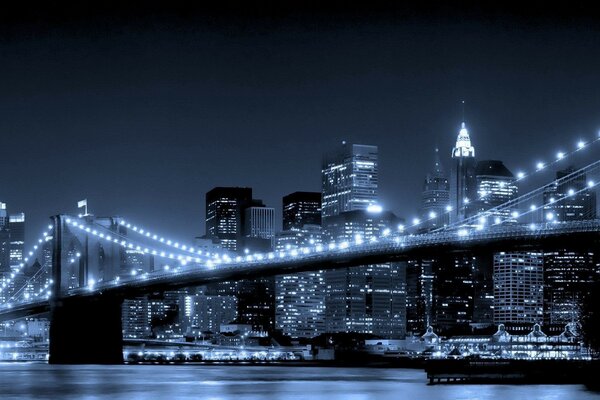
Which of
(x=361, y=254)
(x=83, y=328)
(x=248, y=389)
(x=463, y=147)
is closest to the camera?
(x=248, y=389)

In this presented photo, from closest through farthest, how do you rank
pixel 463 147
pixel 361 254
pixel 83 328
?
pixel 361 254
pixel 83 328
pixel 463 147

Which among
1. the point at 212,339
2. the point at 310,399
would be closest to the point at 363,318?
the point at 212,339

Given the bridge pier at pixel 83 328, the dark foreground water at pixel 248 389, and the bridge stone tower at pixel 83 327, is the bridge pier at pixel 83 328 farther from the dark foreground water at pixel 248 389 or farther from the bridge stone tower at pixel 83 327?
the dark foreground water at pixel 248 389

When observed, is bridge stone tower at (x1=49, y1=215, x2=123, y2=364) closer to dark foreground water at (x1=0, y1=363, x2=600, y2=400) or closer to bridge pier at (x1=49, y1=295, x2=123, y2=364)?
bridge pier at (x1=49, y1=295, x2=123, y2=364)

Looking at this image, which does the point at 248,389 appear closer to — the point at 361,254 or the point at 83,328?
the point at 361,254

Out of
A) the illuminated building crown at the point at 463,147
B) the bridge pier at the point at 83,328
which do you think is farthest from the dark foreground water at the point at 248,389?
the illuminated building crown at the point at 463,147

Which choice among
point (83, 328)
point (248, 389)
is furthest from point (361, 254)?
point (83, 328)
